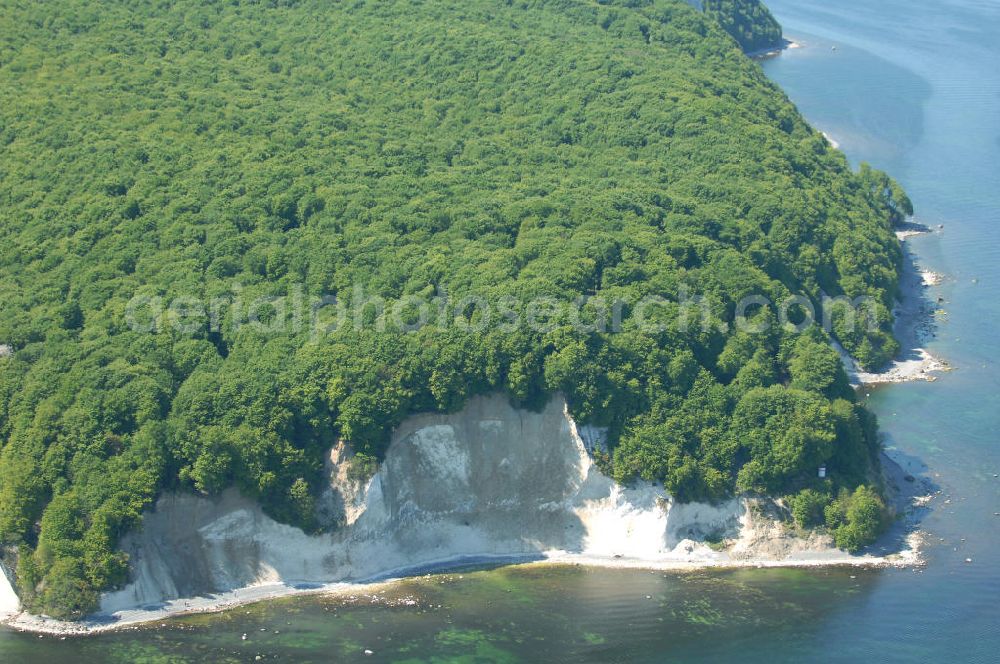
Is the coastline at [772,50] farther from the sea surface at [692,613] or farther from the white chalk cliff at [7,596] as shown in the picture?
the white chalk cliff at [7,596]

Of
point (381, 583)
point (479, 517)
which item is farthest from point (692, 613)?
point (381, 583)

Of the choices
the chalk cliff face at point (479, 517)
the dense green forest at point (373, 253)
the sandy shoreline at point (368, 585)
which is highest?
the dense green forest at point (373, 253)

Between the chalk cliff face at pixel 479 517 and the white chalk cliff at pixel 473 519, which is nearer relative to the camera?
the white chalk cliff at pixel 473 519

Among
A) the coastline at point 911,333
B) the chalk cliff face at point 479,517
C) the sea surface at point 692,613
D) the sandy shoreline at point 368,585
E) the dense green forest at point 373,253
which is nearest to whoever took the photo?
the sea surface at point 692,613

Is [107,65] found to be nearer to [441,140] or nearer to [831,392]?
[441,140]

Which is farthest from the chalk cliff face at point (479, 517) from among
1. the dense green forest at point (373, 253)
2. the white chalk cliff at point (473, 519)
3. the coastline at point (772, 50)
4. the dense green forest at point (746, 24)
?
the dense green forest at point (746, 24)

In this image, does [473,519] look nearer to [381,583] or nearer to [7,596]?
[381,583]
